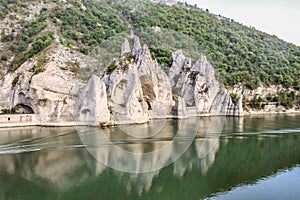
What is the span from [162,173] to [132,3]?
67.4 m

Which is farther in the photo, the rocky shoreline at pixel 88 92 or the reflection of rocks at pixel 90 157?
the rocky shoreline at pixel 88 92

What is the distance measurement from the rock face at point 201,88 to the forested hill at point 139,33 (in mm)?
4405

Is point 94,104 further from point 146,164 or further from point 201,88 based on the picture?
point 201,88

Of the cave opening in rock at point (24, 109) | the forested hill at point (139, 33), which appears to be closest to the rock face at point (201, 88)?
the forested hill at point (139, 33)

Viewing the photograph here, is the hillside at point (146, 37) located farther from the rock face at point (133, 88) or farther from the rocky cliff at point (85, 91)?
the rocky cliff at point (85, 91)

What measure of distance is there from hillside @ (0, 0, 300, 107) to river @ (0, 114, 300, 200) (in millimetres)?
20750

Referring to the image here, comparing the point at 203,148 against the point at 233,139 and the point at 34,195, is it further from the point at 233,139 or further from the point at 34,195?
the point at 34,195

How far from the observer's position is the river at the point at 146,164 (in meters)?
18.8

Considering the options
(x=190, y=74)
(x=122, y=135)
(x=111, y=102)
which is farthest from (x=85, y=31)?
(x=122, y=135)

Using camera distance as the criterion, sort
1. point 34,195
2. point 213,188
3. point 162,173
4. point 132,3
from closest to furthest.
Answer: point 34,195
point 213,188
point 162,173
point 132,3

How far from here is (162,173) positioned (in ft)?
72.4

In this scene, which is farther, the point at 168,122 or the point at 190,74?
the point at 190,74

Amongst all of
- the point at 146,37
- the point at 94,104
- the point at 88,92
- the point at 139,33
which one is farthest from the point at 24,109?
the point at 139,33

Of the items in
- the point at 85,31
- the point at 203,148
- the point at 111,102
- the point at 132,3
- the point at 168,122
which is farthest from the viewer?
the point at 132,3
